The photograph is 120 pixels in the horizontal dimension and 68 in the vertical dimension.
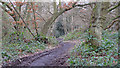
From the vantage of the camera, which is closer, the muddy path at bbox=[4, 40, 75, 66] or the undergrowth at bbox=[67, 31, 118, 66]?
the undergrowth at bbox=[67, 31, 118, 66]

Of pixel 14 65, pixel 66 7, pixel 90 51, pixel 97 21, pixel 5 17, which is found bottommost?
pixel 14 65

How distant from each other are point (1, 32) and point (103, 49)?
7.99m

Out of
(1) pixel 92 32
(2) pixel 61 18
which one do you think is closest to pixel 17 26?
(1) pixel 92 32

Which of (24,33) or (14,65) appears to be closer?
(14,65)

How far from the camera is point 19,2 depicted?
11.7m

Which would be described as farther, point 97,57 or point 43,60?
point 43,60

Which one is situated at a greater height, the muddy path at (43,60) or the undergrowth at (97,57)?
the undergrowth at (97,57)

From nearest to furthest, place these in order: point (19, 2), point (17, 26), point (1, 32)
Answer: point (1, 32) < point (19, 2) < point (17, 26)

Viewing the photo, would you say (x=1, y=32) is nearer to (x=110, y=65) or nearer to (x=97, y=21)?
(x=97, y=21)

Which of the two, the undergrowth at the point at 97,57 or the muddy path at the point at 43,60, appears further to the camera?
the muddy path at the point at 43,60

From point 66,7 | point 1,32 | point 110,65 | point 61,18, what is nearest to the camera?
point 110,65

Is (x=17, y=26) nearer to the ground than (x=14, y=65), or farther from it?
farther from it

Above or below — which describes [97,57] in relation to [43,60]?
above

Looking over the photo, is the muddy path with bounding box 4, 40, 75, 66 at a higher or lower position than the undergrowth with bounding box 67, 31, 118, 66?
lower
